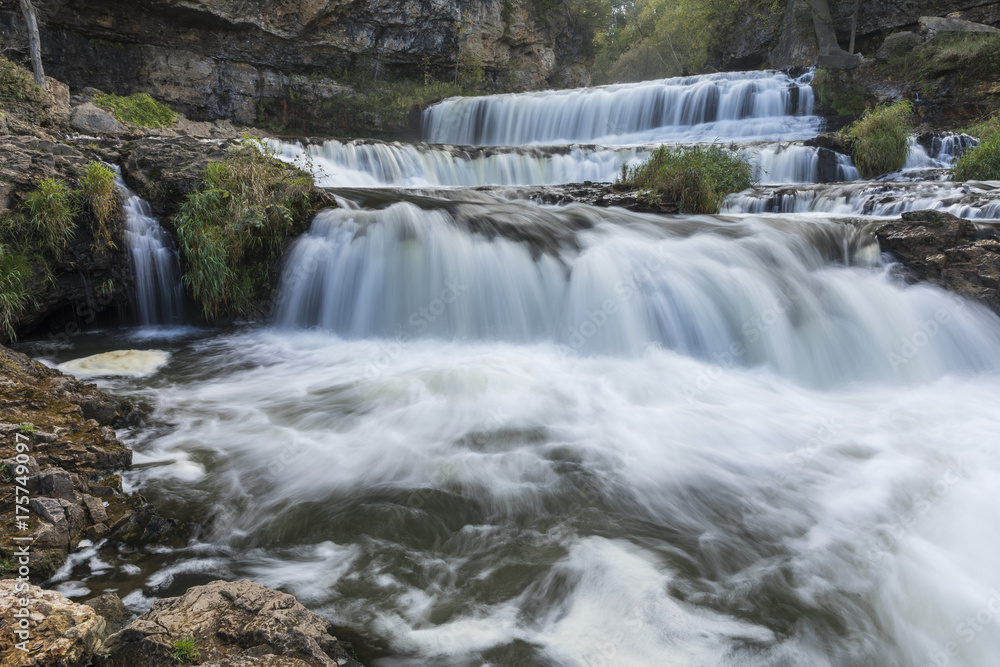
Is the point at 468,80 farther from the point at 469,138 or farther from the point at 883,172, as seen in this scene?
the point at 883,172

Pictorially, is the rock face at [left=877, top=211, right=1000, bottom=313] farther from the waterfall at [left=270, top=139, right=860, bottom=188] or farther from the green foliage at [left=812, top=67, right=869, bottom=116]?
the green foliage at [left=812, top=67, right=869, bottom=116]

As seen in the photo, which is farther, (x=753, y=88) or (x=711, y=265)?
(x=753, y=88)

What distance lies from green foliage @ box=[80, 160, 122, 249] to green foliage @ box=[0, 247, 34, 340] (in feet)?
2.20

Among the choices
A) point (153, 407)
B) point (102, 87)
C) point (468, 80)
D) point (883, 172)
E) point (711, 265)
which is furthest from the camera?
point (468, 80)

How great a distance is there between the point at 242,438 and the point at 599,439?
2365 millimetres

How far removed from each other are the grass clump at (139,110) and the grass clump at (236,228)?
7.65 meters

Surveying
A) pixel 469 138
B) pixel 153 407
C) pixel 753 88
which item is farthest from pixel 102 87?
pixel 753 88

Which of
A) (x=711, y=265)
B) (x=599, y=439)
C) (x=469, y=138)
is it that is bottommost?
(x=599, y=439)

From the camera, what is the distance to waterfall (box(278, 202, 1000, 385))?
16.8ft

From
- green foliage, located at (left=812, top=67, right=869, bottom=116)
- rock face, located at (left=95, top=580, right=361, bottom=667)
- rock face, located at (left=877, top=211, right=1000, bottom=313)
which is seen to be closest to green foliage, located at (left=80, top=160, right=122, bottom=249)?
rock face, located at (left=95, top=580, right=361, bottom=667)

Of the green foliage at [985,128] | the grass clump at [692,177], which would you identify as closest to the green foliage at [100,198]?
the grass clump at [692,177]

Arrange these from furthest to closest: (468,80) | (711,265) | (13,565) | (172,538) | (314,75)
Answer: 1. (468,80)
2. (314,75)
3. (711,265)
4. (172,538)
5. (13,565)

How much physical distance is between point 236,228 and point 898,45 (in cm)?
1784

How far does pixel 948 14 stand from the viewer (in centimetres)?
1638
